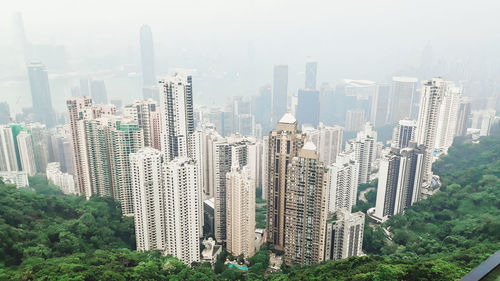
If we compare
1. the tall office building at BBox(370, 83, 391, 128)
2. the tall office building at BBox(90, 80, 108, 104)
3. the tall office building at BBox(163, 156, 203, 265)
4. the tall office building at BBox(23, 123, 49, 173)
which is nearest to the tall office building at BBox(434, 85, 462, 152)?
the tall office building at BBox(370, 83, 391, 128)

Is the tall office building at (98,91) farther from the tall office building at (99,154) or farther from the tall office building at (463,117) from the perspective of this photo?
the tall office building at (463,117)

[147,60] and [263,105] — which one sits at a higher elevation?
[147,60]

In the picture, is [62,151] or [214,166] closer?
[214,166]

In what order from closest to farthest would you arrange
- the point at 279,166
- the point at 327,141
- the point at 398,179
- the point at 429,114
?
1. the point at 279,166
2. the point at 398,179
3. the point at 429,114
4. the point at 327,141

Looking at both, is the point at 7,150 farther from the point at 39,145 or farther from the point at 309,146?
the point at 309,146

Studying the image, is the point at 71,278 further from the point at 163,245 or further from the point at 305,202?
the point at 305,202

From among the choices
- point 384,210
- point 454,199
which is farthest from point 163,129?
point 454,199

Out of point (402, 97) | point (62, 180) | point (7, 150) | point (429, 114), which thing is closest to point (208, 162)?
point (62, 180)

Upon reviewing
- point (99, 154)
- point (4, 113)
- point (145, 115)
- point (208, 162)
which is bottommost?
point (208, 162)
